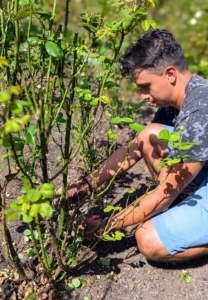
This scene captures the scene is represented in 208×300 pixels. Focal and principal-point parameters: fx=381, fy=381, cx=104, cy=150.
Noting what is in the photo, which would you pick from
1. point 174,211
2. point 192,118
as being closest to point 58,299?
point 174,211

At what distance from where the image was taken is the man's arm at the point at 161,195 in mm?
1558

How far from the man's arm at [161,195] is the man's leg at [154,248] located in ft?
0.25

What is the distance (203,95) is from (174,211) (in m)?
0.53

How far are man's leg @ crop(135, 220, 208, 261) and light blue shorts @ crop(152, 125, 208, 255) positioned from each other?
2 cm

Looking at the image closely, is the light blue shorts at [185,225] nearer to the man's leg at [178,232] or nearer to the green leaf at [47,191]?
the man's leg at [178,232]

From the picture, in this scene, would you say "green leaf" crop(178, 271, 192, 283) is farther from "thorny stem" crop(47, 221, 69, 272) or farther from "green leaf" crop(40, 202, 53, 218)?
"green leaf" crop(40, 202, 53, 218)

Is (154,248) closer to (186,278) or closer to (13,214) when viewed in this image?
(186,278)

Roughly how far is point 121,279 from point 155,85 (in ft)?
2.91

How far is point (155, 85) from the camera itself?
5.52 feet

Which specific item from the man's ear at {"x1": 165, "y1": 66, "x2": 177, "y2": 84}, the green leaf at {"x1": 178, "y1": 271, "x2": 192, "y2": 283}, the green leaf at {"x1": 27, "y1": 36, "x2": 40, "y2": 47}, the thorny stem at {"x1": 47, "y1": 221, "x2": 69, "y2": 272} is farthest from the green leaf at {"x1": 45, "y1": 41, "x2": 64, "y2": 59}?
the green leaf at {"x1": 178, "y1": 271, "x2": 192, "y2": 283}

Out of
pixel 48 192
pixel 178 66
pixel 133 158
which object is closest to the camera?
pixel 48 192

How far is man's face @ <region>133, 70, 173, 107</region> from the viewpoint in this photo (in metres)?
1.67

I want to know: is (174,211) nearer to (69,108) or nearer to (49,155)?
(69,108)

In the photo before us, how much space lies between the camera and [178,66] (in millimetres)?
1701
